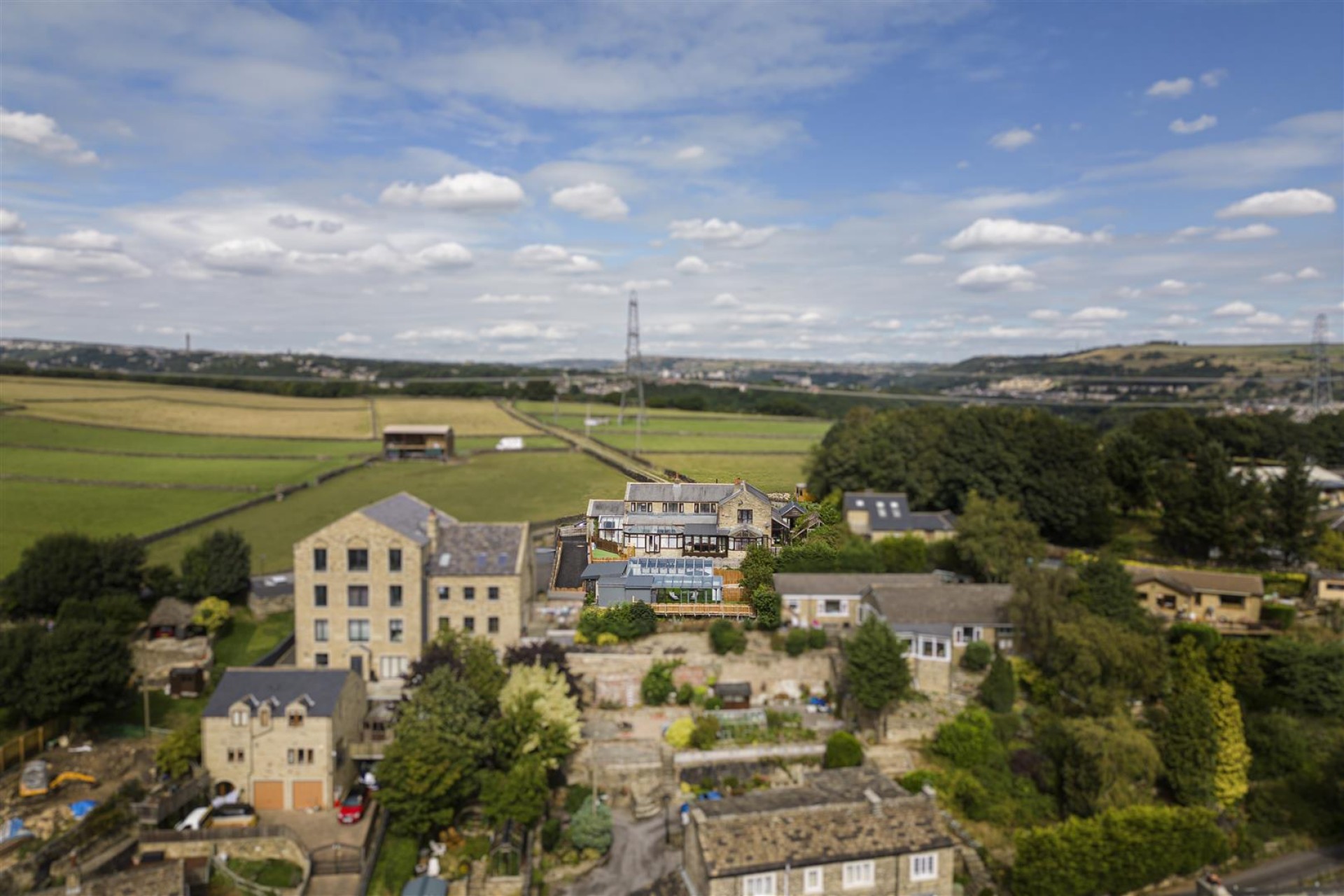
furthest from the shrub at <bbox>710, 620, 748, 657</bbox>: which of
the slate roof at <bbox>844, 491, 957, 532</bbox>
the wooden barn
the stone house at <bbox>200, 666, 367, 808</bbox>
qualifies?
the wooden barn

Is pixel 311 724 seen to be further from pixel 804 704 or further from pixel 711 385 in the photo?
pixel 711 385

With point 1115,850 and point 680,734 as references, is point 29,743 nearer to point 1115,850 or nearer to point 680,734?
point 680,734

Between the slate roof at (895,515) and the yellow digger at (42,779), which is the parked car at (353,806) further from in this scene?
the slate roof at (895,515)

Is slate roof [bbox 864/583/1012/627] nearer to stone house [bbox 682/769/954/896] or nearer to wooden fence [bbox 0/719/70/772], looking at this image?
stone house [bbox 682/769/954/896]

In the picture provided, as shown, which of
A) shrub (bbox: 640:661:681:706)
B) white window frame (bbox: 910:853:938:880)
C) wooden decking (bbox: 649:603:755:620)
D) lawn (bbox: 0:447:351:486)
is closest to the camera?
wooden decking (bbox: 649:603:755:620)

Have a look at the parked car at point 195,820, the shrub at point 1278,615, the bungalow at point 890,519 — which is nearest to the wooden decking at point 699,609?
the parked car at point 195,820

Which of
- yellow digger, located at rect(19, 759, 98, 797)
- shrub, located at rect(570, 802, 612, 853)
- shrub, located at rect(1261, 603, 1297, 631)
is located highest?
shrub, located at rect(1261, 603, 1297, 631)

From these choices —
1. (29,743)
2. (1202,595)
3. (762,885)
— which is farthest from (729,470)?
(1202,595)
